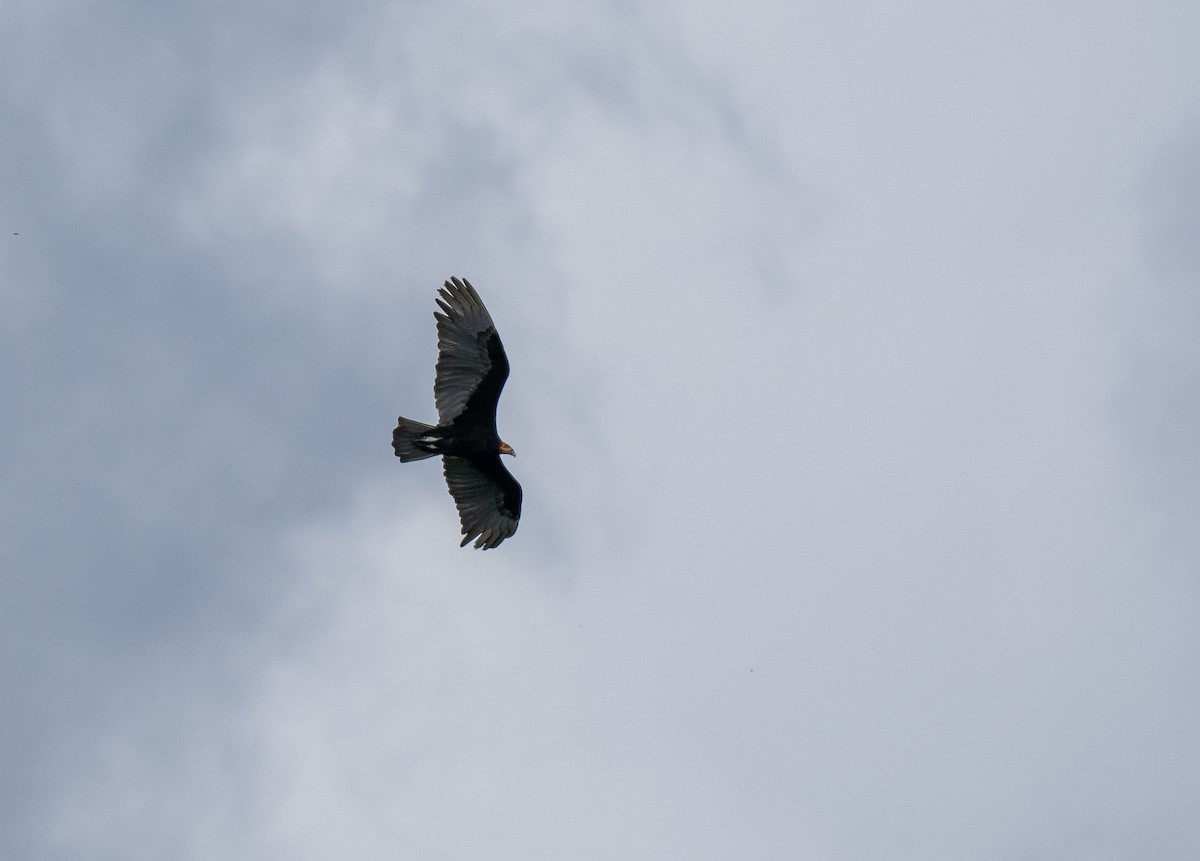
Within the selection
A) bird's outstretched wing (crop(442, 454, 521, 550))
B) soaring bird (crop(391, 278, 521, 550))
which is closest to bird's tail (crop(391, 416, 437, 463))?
soaring bird (crop(391, 278, 521, 550))

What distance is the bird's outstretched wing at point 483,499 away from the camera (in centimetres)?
4259

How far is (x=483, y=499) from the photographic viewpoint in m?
42.9

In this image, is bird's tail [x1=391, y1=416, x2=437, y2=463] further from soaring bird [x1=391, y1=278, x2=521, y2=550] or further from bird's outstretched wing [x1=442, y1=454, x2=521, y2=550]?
bird's outstretched wing [x1=442, y1=454, x2=521, y2=550]

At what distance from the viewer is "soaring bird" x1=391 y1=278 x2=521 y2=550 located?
132 ft

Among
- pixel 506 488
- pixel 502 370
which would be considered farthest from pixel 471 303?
pixel 506 488

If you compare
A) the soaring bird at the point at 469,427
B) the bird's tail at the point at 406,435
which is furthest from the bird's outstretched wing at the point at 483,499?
the bird's tail at the point at 406,435

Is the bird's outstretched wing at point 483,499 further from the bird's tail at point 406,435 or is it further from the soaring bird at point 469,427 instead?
the bird's tail at point 406,435

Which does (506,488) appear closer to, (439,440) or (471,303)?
(439,440)

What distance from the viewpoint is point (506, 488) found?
140 feet

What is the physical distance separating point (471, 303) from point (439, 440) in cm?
338

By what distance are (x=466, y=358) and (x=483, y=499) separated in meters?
4.03

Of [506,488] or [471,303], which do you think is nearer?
[471,303]

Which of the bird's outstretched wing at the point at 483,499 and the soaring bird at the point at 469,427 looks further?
the bird's outstretched wing at the point at 483,499

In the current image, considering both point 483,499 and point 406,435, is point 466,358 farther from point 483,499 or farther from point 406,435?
point 483,499
